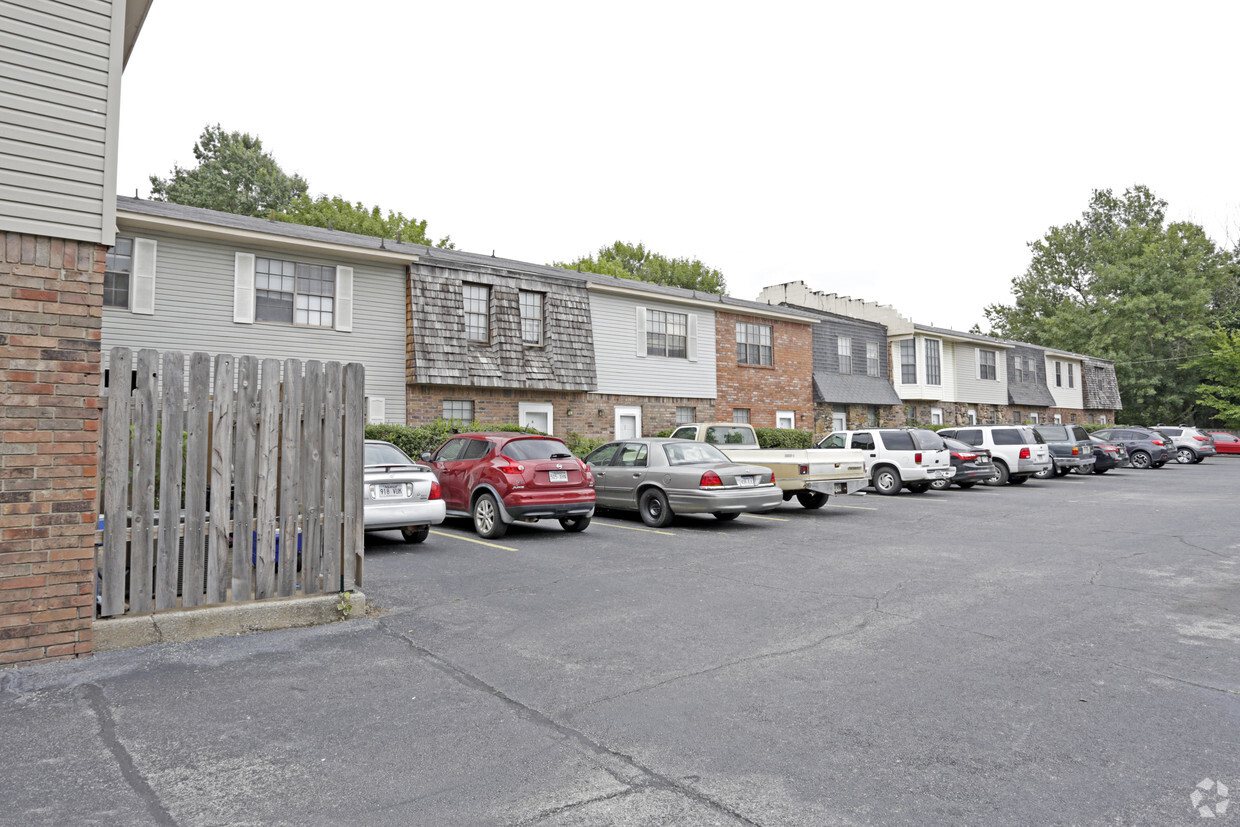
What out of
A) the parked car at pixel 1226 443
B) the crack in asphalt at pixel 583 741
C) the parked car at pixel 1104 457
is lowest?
the crack in asphalt at pixel 583 741

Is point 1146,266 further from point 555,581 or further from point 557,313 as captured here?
point 555,581

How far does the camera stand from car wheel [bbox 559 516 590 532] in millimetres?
11822

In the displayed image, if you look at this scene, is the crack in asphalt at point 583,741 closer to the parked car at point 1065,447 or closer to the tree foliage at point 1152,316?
the parked car at point 1065,447

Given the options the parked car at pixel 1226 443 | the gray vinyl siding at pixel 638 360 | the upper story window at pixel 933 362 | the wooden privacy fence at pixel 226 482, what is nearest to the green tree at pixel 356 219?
the gray vinyl siding at pixel 638 360

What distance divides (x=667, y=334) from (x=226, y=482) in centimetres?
1915

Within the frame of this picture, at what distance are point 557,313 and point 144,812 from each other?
1840 cm

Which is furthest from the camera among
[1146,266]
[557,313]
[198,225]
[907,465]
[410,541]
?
[1146,266]

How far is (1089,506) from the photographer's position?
16.0 metres

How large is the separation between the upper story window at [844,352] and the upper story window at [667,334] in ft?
32.2

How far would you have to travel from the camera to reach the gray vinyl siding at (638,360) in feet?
72.8

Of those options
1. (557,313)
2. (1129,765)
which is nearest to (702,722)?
(1129,765)

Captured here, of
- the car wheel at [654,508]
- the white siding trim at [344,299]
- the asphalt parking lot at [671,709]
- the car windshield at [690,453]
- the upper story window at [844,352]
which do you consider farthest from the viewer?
the upper story window at [844,352]

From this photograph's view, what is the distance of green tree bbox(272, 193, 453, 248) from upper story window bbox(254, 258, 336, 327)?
68.6 feet

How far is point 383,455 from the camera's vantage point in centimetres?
1059
